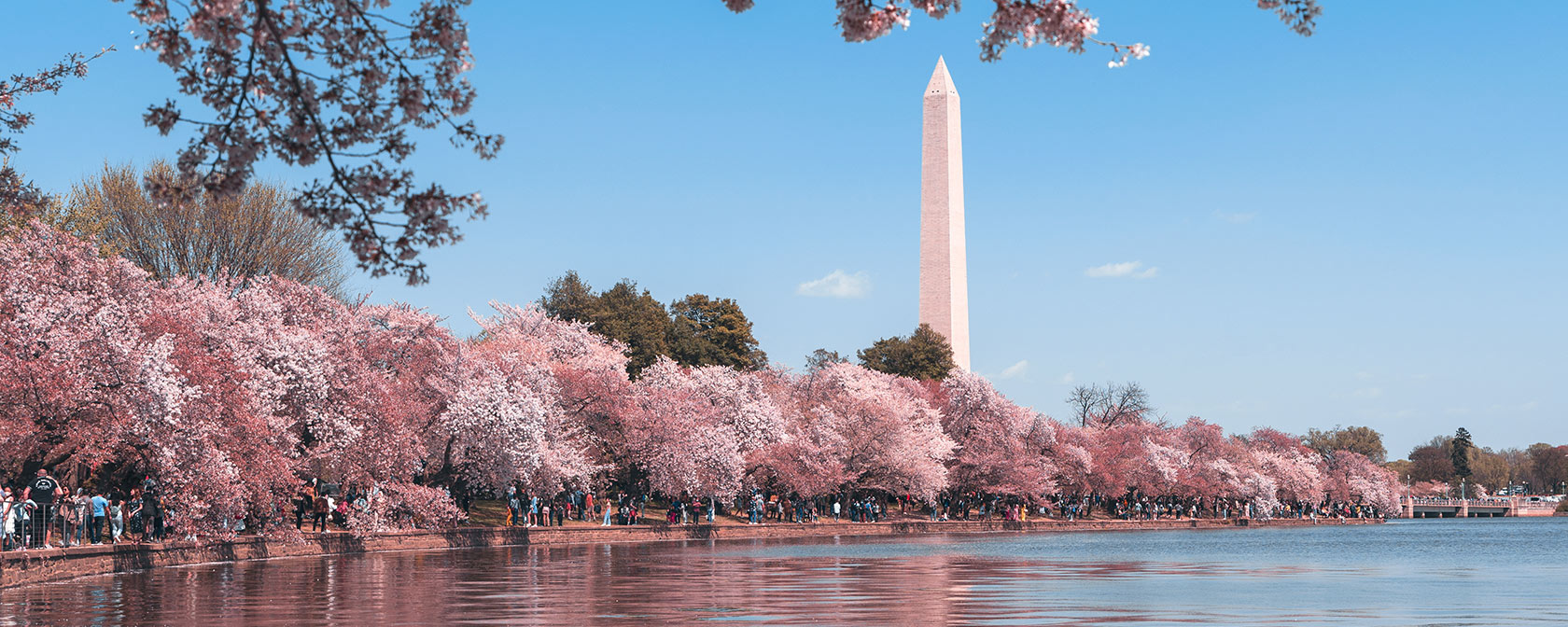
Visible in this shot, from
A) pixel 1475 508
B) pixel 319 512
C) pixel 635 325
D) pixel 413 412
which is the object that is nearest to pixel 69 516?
pixel 319 512

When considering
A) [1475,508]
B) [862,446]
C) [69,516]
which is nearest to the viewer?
[69,516]

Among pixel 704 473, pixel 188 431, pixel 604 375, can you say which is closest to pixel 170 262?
pixel 604 375

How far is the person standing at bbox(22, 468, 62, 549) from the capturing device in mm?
26844

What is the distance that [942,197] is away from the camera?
7756cm

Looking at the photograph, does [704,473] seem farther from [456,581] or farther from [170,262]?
[456,581]

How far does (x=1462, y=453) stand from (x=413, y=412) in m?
177

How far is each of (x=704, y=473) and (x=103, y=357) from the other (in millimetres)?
28512

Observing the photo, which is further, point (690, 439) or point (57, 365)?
point (690, 439)

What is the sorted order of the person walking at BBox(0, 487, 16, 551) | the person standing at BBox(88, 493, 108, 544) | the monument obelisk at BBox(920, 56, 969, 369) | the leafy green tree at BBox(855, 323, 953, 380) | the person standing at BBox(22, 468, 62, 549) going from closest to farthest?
1. the person walking at BBox(0, 487, 16, 551)
2. the person standing at BBox(22, 468, 62, 549)
3. the person standing at BBox(88, 493, 108, 544)
4. the monument obelisk at BBox(920, 56, 969, 369)
5. the leafy green tree at BBox(855, 323, 953, 380)

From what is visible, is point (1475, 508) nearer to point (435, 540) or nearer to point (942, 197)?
point (942, 197)

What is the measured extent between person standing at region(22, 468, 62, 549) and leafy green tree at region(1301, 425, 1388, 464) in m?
154

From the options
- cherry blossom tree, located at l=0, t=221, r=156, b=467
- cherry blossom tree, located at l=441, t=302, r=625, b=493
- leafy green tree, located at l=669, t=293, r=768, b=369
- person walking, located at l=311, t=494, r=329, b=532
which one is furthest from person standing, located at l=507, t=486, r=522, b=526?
leafy green tree, located at l=669, t=293, r=768, b=369

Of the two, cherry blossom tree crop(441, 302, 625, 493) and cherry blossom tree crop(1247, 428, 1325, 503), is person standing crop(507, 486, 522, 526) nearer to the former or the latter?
cherry blossom tree crop(441, 302, 625, 493)

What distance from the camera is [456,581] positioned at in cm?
2658
